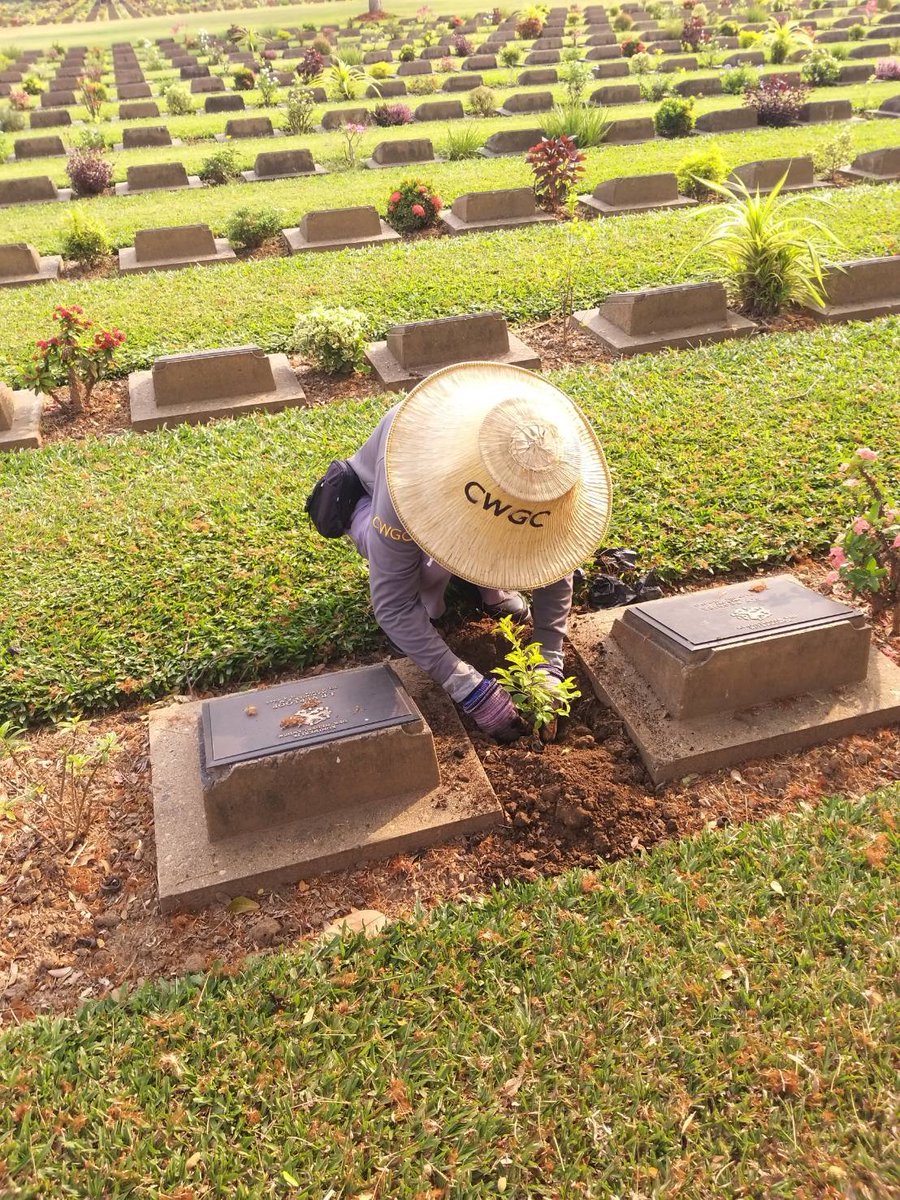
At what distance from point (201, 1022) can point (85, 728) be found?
1.58 m

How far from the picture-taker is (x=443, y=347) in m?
6.99

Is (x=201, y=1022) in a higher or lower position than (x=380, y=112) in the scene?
lower

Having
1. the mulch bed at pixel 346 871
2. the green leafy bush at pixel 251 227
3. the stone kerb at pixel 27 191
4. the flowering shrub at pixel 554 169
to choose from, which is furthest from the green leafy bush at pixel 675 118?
the mulch bed at pixel 346 871

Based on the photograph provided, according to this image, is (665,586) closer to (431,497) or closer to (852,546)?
(852,546)

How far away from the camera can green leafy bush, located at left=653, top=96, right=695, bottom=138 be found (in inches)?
580

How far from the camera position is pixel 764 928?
2.81m

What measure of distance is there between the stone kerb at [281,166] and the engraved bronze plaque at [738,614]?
1293 cm

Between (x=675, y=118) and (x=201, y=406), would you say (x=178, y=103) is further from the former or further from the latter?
(x=201, y=406)

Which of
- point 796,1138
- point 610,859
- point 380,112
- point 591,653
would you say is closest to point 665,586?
point 591,653

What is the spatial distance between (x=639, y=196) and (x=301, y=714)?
391 inches

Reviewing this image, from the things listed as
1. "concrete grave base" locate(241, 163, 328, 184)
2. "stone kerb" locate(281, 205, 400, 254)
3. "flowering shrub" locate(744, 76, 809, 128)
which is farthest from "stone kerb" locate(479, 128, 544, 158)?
"stone kerb" locate(281, 205, 400, 254)

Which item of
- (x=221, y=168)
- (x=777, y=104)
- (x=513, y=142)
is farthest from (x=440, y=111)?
(x=777, y=104)

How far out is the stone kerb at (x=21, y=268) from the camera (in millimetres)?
10059

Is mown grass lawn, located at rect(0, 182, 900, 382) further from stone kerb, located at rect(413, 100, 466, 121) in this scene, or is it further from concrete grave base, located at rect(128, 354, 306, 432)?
stone kerb, located at rect(413, 100, 466, 121)
